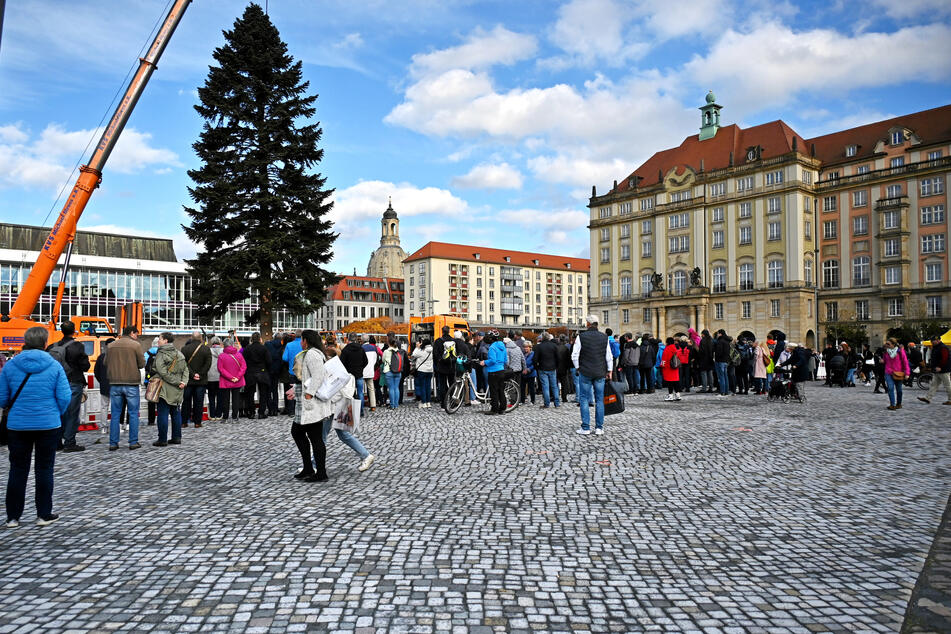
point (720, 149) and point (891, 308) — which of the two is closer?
point (891, 308)

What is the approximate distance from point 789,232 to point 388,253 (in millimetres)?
116191

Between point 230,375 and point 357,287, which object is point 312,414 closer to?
point 230,375

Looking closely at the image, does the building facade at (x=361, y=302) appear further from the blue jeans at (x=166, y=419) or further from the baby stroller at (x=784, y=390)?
the blue jeans at (x=166, y=419)

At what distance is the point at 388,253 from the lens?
6713 inches

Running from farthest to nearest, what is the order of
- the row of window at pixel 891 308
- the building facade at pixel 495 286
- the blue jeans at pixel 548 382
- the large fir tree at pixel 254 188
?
the building facade at pixel 495 286
the row of window at pixel 891 308
the large fir tree at pixel 254 188
the blue jeans at pixel 548 382

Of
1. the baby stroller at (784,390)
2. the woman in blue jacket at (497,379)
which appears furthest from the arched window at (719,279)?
the woman in blue jacket at (497,379)

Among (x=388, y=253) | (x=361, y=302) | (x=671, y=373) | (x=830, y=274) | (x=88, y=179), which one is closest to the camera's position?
(x=88, y=179)

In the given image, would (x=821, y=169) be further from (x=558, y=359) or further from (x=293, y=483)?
(x=293, y=483)

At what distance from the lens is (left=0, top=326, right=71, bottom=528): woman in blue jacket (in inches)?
249

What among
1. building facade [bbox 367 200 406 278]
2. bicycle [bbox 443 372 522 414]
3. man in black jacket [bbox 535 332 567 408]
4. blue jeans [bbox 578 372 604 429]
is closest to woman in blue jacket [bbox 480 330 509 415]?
bicycle [bbox 443 372 522 414]

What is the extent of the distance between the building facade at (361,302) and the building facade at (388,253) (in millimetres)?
21979

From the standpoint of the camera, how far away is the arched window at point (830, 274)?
226 ft

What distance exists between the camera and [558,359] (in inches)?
681

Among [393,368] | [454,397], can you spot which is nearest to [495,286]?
[393,368]
